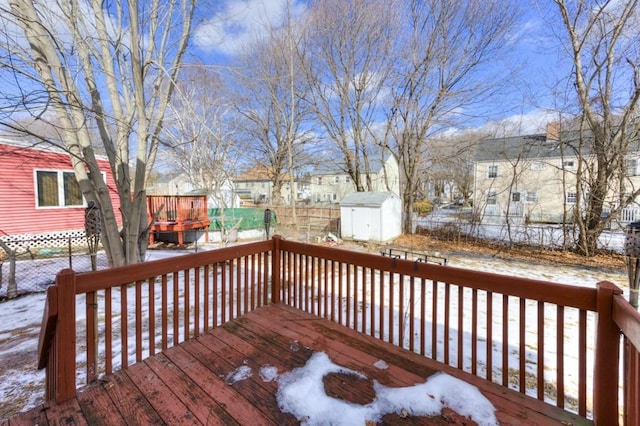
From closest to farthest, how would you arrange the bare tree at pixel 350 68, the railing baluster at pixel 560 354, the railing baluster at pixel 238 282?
the railing baluster at pixel 560 354
the railing baluster at pixel 238 282
the bare tree at pixel 350 68

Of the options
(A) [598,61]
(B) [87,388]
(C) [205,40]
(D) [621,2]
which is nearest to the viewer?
(B) [87,388]

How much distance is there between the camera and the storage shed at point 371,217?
1116 cm

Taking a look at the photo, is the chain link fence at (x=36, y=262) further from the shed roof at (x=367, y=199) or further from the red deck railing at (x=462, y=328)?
the shed roof at (x=367, y=199)

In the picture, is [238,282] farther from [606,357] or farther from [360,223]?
[360,223]

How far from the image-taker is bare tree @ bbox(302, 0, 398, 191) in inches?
454

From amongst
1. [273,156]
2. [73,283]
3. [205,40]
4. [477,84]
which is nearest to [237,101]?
[205,40]

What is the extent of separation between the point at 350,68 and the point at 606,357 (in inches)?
515

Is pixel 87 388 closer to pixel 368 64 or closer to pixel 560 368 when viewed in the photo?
pixel 560 368

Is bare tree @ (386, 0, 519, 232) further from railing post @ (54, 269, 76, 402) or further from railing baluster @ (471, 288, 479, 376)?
railing post @ (54, 269, 76, 402)

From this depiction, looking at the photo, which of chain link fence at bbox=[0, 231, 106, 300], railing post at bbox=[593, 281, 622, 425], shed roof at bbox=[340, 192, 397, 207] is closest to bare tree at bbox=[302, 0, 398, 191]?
shed roof at bbox=[340, 192, 397, 207]

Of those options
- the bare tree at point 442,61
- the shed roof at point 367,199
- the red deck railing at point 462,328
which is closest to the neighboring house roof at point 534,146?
the bare tree at point 442,61

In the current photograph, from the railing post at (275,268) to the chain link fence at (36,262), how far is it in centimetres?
381

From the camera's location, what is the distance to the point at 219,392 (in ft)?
6.09

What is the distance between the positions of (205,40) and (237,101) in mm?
5418
